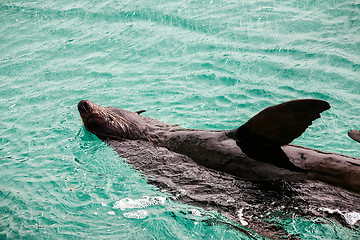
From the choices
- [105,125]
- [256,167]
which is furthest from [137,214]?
[256,167]

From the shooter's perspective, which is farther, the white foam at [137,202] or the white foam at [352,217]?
the white foam at [137,202]

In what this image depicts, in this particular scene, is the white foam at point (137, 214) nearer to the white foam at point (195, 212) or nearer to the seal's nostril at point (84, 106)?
Result: the white foam at point (195, 212)

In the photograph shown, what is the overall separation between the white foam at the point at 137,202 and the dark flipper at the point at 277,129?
3.99ft

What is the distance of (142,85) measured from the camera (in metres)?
8.66

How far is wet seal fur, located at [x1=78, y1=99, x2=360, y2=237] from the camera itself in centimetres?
405

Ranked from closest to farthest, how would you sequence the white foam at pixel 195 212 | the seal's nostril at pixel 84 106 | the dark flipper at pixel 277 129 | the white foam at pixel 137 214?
the dark flipper at pixel 277 129 → the white foam at pixel 195 212 → the white foam at pixel 137 214 → the seal's nostril at pixel 84 106

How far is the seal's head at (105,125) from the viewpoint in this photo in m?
5.67

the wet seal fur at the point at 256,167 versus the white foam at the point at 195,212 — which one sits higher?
the wet seal fur at the point at 256,167

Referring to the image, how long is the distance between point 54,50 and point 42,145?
457cm

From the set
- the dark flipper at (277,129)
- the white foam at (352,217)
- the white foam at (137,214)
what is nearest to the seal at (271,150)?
the dark flipper at (277,129)

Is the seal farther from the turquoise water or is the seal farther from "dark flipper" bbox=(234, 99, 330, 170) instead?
the turquoise water

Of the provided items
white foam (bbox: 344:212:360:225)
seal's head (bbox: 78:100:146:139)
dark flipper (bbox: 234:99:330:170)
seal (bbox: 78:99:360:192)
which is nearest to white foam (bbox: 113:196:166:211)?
seal (bbox: 78:99:360:192)

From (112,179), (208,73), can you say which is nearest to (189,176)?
(112,179)

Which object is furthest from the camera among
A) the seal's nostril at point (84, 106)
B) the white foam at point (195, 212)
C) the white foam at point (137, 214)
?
the seal's nostril at point (84, 106)
